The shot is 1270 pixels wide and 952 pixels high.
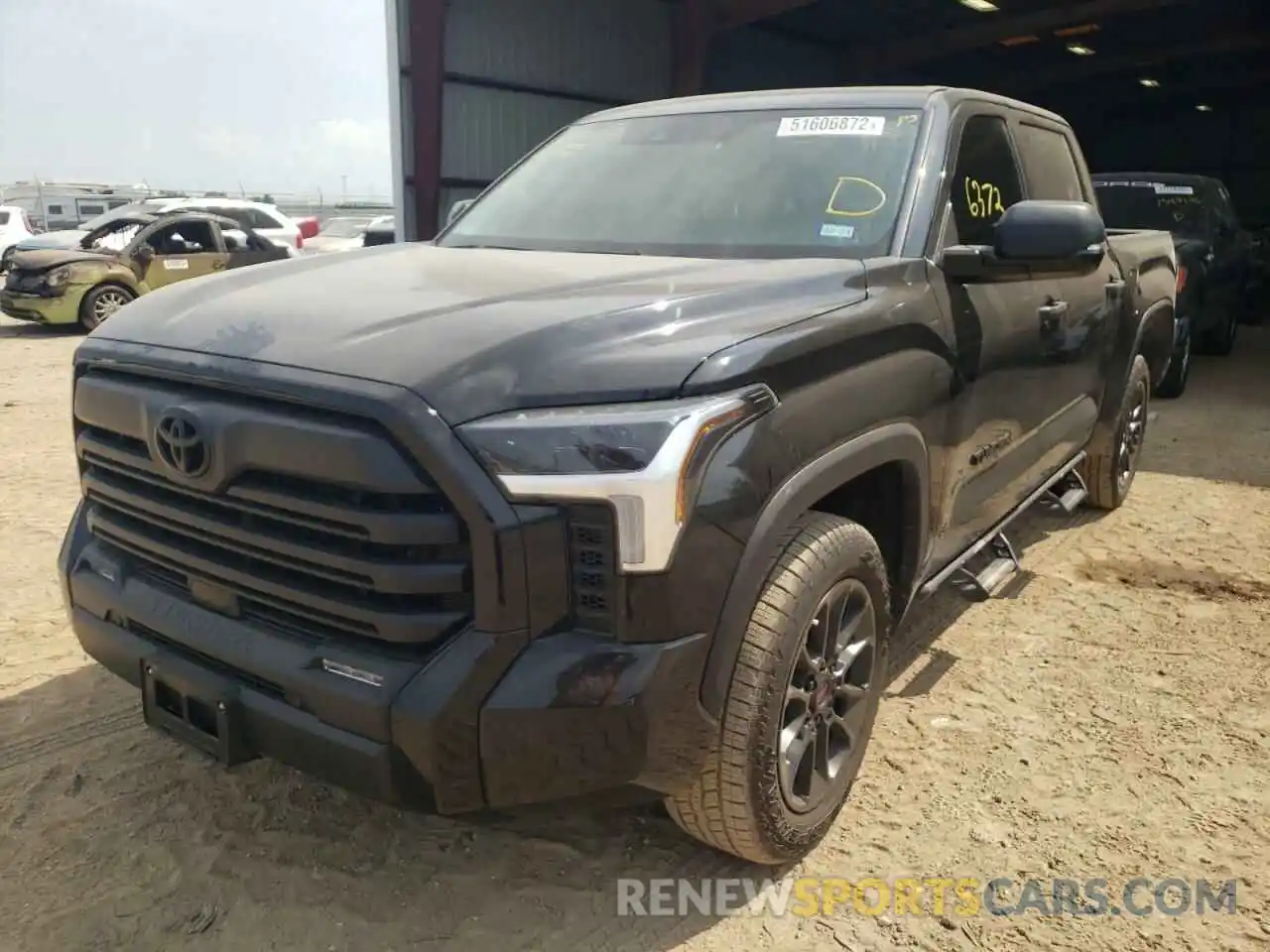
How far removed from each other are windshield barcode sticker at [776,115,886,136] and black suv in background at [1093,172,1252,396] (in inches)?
244

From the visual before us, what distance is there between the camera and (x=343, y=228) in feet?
101

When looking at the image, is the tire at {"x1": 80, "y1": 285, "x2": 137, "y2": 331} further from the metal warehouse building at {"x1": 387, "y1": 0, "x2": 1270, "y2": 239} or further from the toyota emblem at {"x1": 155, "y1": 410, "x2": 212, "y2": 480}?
the toyota emblem at {"x1": 155, "y1": 410, "x2": 212, "y2": 480}

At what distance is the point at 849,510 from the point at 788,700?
0.61 meters

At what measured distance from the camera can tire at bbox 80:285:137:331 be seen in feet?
43.4

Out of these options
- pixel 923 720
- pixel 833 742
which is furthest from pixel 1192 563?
pixel 833 742

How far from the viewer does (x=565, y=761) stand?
6.83 feet

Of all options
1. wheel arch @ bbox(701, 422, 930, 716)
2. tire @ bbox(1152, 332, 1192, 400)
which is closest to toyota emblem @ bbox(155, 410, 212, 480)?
wheel arch @ bbox(701, 422, 930, 716)

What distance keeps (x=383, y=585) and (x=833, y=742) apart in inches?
52.7

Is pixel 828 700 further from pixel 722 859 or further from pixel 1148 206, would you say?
pixel 1148 206

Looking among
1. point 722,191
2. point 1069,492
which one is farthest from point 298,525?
point 1069,492

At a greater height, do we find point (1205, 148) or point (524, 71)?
point (524, 71)

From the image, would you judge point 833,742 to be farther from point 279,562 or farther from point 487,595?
point 279,562

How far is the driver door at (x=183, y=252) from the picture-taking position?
13.7m

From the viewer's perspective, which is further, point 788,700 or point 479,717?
point 788,700
